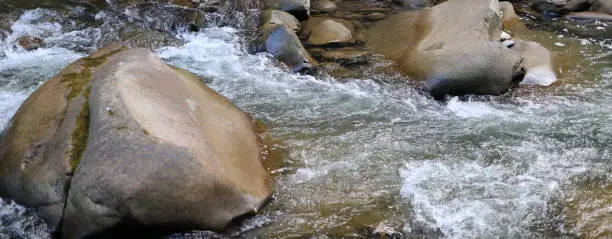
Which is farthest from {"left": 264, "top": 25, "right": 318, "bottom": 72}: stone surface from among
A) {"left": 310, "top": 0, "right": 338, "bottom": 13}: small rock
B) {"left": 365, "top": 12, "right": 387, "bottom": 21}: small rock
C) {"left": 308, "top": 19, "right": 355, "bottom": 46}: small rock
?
{"left": 365, "top": 12, "right": 387, "bottom": 21}: small rock

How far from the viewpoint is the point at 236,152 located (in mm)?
5367

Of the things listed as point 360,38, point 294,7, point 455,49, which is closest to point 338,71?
point 360,38

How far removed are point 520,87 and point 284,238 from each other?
5.07m

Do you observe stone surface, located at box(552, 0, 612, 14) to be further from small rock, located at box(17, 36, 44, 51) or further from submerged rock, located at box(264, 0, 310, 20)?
small rock, located at box(17, 36, 44, 51)

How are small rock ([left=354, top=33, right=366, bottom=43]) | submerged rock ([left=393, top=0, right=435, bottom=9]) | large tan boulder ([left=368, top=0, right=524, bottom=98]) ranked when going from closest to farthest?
1. large tan boulder ([left=368, top=0, right=524, bottom=98])
2. small rock ([left=354, top=33, right=366, bottom=43])
3. submerged rock ([left=393, top=0, right=435, bottom=9])

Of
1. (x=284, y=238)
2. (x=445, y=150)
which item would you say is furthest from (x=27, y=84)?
(x=445, y=150)

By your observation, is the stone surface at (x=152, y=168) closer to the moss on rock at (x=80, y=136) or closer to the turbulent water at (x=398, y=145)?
the moss on rock at (x=80, y=136)

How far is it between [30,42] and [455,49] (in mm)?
6717

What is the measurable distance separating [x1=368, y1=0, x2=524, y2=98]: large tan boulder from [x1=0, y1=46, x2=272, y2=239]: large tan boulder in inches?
138

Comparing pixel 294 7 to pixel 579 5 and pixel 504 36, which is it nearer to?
pixel 504 36

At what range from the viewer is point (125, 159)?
4441 millimetres

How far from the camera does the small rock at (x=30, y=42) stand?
8789 mm

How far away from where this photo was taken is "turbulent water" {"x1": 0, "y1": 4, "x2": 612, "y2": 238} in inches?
195

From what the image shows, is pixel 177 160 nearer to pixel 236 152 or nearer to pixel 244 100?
pixel 236 152
